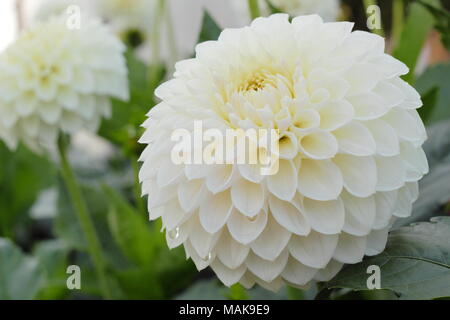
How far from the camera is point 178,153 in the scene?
14.2 inches

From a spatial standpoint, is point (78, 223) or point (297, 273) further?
point (78, 223)

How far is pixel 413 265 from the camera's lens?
0.38m

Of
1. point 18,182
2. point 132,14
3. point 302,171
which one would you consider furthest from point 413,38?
point 132,14

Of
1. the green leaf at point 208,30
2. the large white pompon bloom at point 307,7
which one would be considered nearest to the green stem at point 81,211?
the green leaf at point 208,30

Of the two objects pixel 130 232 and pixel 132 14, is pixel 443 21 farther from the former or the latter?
pixel 132 14

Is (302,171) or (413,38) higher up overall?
(413,38)

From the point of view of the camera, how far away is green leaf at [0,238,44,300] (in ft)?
2.14

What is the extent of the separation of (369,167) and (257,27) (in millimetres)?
113

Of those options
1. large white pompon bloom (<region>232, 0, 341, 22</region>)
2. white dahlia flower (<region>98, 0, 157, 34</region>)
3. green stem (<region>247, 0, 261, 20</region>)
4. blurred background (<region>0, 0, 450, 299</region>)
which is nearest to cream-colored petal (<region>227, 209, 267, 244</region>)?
blurred background (<region>0, 0, 450, 299</region>)

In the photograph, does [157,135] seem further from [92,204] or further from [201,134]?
[92,204]

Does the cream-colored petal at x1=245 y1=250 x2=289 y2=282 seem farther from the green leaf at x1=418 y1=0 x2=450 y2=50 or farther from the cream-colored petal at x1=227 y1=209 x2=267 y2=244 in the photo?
the green leaf at x1=418 y1=0 x2=450 y2=50

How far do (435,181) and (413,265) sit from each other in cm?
17

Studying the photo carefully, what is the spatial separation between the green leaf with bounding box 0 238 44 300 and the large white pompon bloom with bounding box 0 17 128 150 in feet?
0.37

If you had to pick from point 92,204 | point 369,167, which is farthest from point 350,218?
point 92,204
